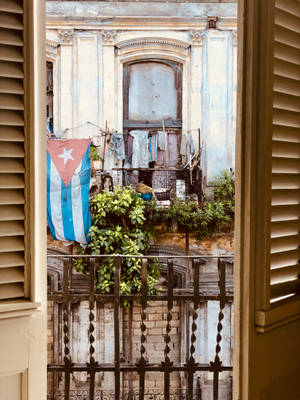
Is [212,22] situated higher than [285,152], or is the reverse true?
[212,22]

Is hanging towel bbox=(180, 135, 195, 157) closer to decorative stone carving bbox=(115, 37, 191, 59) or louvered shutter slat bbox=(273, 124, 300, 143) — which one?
decorative stone carving bbox=(115, 37, 191, 59)

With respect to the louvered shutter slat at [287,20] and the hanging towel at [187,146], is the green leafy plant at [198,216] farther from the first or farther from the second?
the louvered shutter slat at [287,20]

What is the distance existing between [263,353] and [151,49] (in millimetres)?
8448

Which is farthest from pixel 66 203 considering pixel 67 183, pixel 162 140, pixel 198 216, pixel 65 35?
pixel 65 35

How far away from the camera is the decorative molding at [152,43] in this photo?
29.1 feet

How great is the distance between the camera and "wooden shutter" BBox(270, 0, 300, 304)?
4.85ft

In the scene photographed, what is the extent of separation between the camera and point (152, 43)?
29.4 feet

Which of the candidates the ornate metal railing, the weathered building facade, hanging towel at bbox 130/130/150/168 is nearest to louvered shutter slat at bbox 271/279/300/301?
the ornate metal railing

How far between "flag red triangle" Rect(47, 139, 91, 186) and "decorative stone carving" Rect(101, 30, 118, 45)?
9.35 ft

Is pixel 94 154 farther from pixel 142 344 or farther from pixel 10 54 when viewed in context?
pixel 10 54

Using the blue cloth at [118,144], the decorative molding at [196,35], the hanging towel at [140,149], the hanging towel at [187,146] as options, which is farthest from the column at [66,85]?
the decorative molding at [196,35]

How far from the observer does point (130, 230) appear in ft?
27.2

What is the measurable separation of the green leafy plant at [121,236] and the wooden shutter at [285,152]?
6.07 m

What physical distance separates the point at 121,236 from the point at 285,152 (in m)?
6.54
